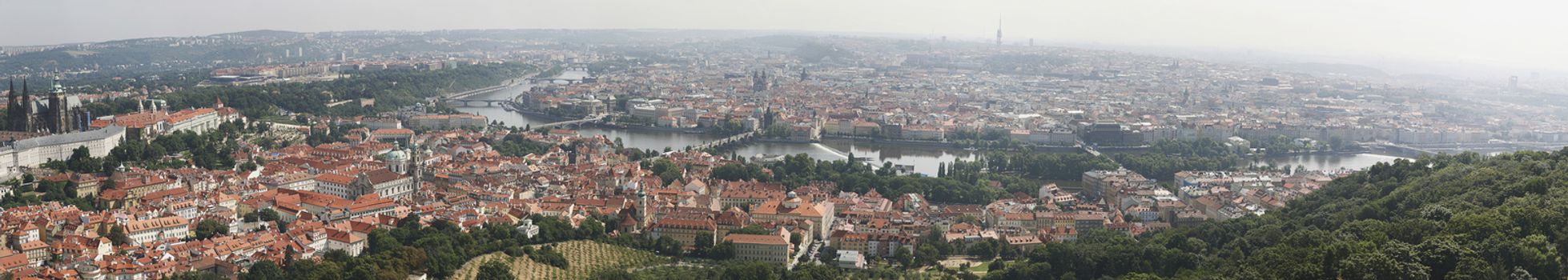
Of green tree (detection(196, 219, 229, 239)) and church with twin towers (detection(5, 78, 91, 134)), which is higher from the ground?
church with twin towers (detection(5, 78, 91, 134))

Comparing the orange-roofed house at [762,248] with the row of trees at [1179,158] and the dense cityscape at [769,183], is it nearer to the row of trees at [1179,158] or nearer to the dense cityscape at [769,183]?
the dense cityscape at [769,183]

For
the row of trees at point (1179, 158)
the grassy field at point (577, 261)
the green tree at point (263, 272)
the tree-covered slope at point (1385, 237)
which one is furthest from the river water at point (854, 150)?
the green tree at point (263, 272)

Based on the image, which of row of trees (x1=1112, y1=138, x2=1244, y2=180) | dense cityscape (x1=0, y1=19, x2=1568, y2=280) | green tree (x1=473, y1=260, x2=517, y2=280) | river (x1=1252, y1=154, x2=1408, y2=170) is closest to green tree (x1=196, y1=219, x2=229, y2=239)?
dense cityscape (x1=0, y1=19, x2=1568, y2=280)

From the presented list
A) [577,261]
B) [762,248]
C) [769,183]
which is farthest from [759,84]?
[577,261]

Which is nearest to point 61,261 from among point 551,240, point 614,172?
point 551,240

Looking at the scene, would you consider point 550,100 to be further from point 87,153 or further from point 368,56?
point 368,56

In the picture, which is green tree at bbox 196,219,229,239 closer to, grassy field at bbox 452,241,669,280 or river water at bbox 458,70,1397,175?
grassy field at bbox 452,241,669,280
